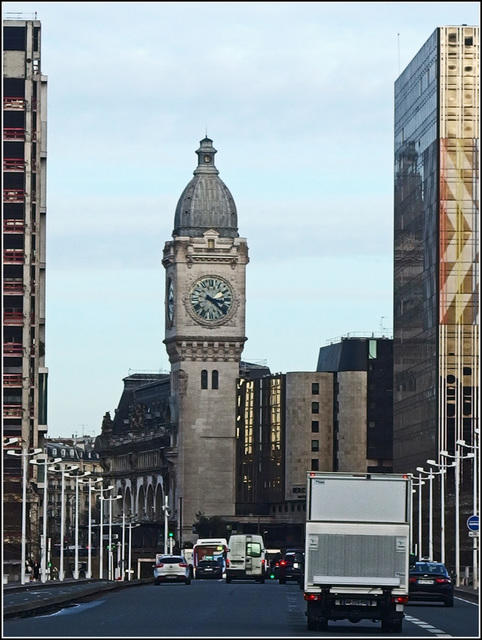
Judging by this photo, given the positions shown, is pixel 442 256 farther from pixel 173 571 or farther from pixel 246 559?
pixel 173 571

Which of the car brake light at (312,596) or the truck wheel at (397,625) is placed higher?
the car brake light at (312,596)

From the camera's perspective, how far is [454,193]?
175 m

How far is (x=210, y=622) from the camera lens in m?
40.3

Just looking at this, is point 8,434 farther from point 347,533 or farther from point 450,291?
point 347,533

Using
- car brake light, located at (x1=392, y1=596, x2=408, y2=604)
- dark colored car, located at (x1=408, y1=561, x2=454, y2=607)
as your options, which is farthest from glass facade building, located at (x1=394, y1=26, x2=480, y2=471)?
car brake light, located at (x1=392, y1=596, x2=408, y2=604)

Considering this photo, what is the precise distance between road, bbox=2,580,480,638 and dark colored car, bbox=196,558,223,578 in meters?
71.4

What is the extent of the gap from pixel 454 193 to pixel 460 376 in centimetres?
1719

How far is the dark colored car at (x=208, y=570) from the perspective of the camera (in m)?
130

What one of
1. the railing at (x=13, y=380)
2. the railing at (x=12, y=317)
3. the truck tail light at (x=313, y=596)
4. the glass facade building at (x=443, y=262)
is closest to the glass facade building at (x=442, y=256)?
the glass facade building at (x=443, y=262)

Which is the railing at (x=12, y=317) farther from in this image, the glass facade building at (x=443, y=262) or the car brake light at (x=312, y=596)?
the car brake light at (x=312, y=596)

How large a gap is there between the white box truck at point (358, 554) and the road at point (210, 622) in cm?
53

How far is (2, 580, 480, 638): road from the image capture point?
36094 millimetres

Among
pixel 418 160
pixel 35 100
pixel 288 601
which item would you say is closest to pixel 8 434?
pixel 35 100

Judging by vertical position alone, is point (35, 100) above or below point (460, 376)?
above
